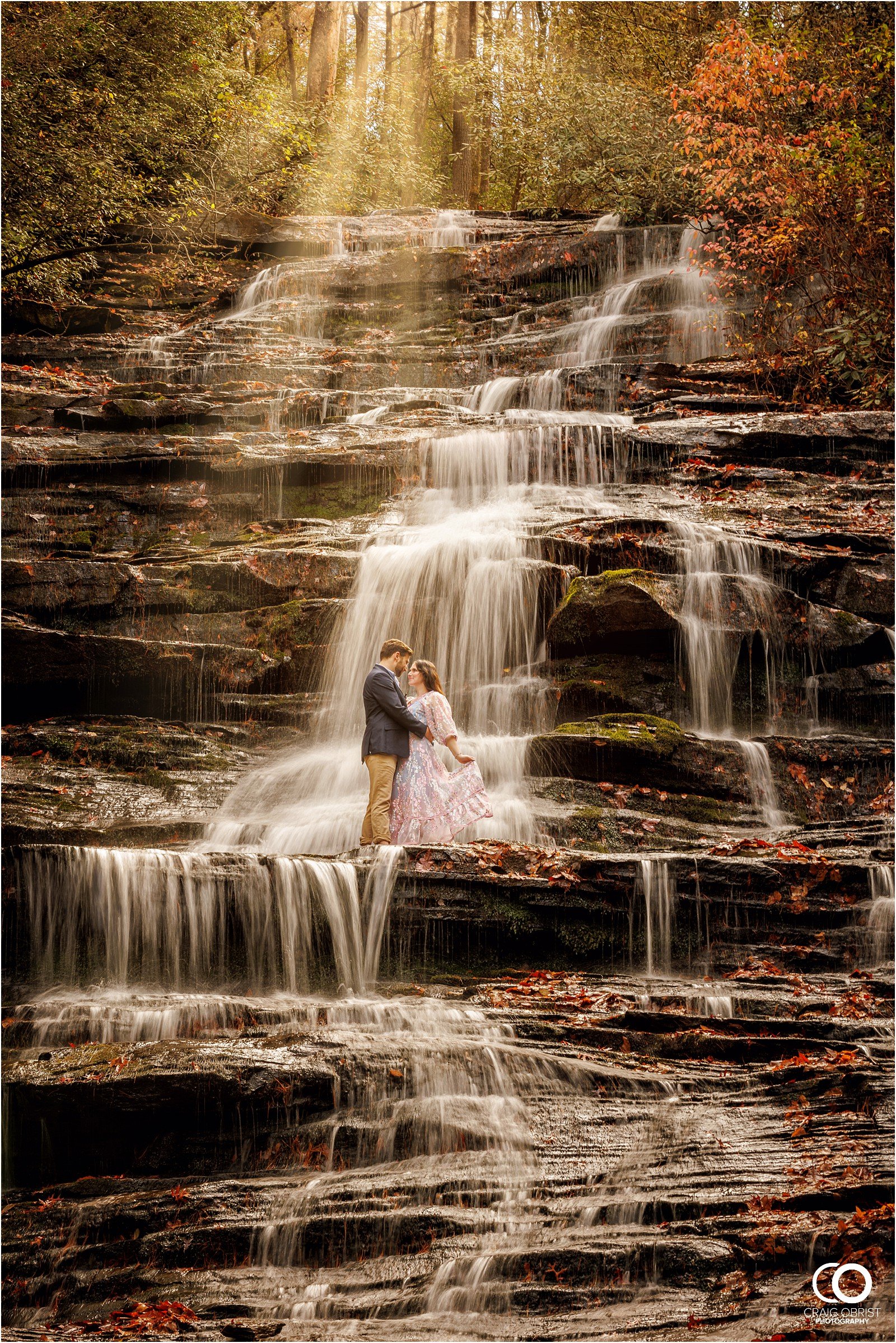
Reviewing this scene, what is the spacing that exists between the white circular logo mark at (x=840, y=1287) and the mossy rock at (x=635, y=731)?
5038 millimetres

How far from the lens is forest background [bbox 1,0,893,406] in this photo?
1473 cm

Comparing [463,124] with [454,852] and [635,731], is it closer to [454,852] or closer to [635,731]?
[635,731]

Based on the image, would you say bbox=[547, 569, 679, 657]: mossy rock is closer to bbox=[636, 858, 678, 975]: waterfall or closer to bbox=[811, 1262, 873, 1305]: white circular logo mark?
bbox=[636, 858, 678, 975]: waterfall

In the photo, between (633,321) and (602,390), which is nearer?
(602,390)

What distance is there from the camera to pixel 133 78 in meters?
16.5

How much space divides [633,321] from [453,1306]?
16203 millimetres

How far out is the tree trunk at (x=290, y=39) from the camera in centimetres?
2970

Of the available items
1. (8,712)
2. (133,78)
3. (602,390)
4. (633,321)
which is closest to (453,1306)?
(8,712)

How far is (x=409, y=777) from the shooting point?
8055mm

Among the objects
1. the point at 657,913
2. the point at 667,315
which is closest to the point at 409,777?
the point at 657,913

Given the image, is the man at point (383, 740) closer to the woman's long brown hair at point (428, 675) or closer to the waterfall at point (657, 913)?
the woman's long brown hair at point (428, 675)

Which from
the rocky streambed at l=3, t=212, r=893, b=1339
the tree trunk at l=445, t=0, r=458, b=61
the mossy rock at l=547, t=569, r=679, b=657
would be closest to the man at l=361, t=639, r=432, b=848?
the rocky streambed at l=3, t=212, r=893, b=1339

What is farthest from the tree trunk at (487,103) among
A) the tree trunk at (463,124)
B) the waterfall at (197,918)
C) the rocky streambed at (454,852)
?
the waterfall at (197,918)

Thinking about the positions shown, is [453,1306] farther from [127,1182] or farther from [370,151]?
[370,151]
